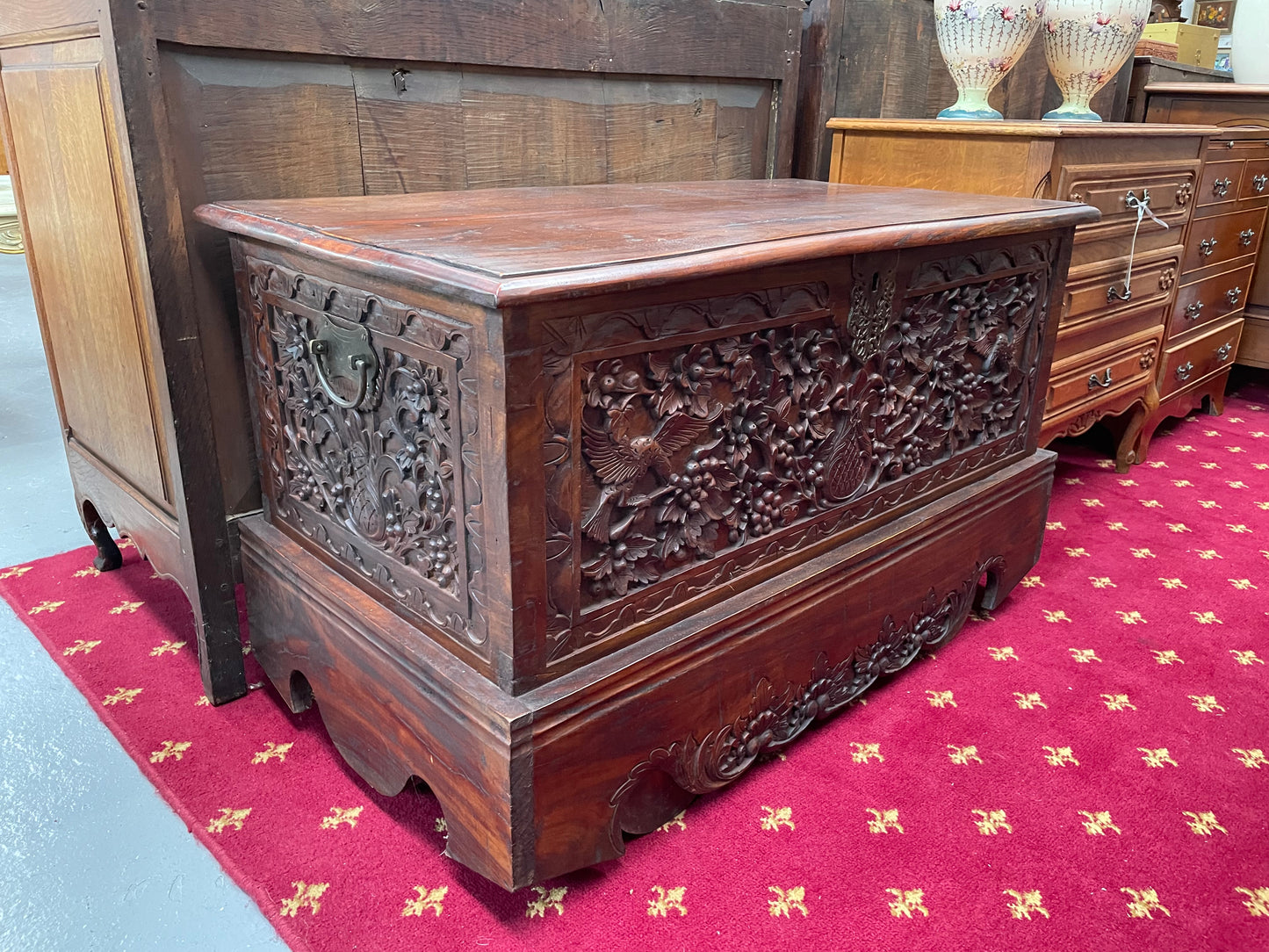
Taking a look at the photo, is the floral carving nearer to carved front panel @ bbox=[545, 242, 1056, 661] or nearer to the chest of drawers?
carved front panel @ bbox=[545, 242, 1056, 661]

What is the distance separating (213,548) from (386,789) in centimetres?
52

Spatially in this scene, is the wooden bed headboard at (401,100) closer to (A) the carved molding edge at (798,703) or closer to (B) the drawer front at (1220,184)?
(A) the carved molding edge at (798,703)

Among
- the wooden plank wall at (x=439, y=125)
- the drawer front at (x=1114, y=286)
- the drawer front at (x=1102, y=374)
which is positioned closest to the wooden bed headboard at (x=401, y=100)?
the wooden plank wall at (x=439, y=125)

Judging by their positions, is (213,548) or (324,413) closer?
(324,413)

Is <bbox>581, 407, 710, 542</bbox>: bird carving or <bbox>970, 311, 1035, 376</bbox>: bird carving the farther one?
<bbox>970, 311, 1035, 376</bbox>: bird carving

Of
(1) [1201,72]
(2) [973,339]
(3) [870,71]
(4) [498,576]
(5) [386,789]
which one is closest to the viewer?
(4) [498,576]

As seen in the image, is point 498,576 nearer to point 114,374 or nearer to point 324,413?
point 324,413

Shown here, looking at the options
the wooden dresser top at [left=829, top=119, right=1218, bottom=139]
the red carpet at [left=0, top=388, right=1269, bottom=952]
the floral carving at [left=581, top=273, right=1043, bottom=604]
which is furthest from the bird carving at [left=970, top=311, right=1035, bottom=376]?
the red carpet at [left=0, top=388, right=1269, bottom=952]

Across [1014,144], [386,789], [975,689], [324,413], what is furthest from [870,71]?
[386,789]

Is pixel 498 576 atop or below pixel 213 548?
atop

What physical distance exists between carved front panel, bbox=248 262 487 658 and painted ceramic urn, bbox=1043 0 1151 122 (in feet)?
5.86

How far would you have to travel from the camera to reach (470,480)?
983 millimetres

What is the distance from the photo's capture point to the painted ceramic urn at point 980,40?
202 cm

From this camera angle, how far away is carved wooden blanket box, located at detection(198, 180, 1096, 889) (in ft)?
3.19
